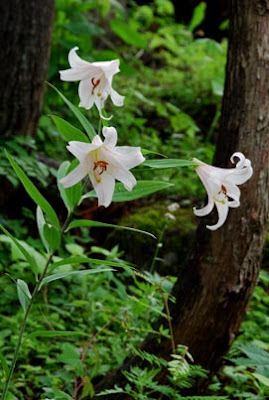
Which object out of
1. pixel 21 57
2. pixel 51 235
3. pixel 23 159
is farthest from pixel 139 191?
pixel 21 57

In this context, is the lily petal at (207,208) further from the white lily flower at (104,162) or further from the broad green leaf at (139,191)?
the white lily flower at (104,162)

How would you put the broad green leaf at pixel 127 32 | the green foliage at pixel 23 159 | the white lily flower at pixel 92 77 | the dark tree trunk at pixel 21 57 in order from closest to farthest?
the white lily flower at pixel 92 77, the green foliage at pixel 23 159, the dark tree trunk at pixel 21 57, the broad green leaf at pixel 127 32

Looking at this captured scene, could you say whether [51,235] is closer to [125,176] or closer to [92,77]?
[125,176]

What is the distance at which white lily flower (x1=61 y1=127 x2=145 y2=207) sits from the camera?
1.24m

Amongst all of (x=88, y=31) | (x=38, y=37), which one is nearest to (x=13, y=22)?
(x=38, y=37)

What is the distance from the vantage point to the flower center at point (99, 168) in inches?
51.0

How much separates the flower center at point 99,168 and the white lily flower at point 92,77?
130 mm

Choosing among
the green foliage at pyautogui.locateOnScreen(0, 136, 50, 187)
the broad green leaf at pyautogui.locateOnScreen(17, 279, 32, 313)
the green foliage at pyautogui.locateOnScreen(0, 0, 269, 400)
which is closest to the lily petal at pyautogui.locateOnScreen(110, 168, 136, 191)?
the green foliage at pyautogui.locateOnScreen(0, 0, 269, 400)

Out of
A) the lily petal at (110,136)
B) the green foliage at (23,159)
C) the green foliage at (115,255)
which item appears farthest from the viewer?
the green foliage at (23,159)

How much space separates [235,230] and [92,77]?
951mm

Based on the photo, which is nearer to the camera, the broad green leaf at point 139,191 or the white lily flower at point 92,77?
the white lily flower at point 92,77

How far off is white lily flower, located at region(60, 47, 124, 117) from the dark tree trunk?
245 centimetres

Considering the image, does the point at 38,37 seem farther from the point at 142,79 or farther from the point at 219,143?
the point at 142,79

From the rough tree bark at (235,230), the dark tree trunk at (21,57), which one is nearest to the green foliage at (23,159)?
the dark tree trunk at (21,57)
